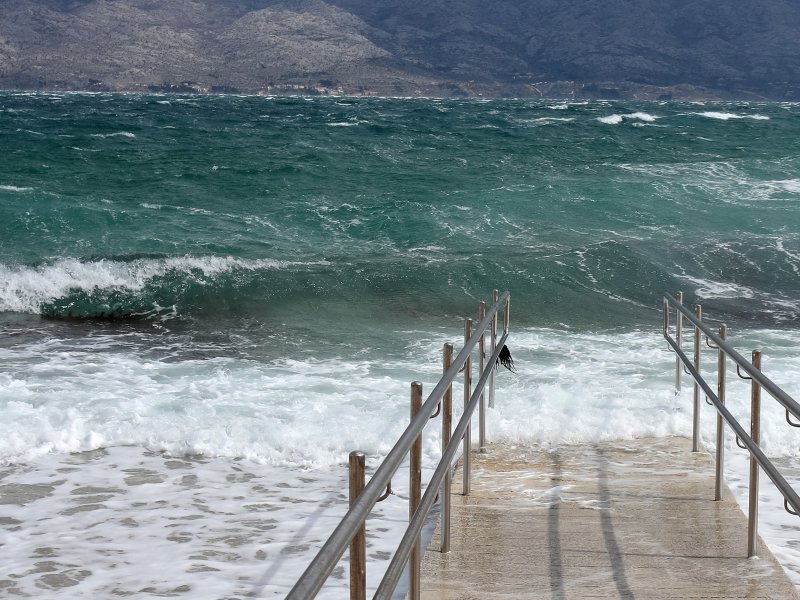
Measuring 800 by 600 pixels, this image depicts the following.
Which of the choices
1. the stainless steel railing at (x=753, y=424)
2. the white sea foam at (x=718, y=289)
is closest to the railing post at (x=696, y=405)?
the stainless steel railing at (x=753, y=424)

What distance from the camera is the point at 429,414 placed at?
2432 mm

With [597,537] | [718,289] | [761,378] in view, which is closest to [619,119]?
[718,289]

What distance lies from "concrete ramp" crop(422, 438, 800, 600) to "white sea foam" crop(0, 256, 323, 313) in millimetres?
8139

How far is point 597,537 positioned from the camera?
3596 mm

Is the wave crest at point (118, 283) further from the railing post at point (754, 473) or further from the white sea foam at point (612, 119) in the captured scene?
the white sea foam at point (612, 119)

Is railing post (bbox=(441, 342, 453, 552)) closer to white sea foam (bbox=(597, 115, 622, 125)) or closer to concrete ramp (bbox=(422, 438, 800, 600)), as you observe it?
concrete ramp (bbox=(422, 438, 800, 600))

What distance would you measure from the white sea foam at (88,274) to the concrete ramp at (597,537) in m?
8.14

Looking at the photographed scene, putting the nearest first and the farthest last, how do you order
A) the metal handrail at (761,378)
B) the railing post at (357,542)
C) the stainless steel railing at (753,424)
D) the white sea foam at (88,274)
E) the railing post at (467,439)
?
1. the railing post at (357,542)
2. the metal handrail at (761,378)
3. the stainless steel railing at (753,424)
4. the railing post at (467,439)
5. the white sea foam at (88,274)

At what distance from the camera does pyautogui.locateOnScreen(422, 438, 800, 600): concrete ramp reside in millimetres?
3145

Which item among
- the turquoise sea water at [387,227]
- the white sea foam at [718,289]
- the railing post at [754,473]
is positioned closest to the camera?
the railing post at [754,473]

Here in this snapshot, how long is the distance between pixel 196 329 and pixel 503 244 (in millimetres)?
5838

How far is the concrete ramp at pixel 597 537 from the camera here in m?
3.14

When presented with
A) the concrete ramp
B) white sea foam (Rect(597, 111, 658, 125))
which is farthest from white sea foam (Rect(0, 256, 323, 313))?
white sea foam (Rect(597, 111, 658, 125))

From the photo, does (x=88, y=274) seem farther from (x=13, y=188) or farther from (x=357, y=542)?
(x=357, y=542)
